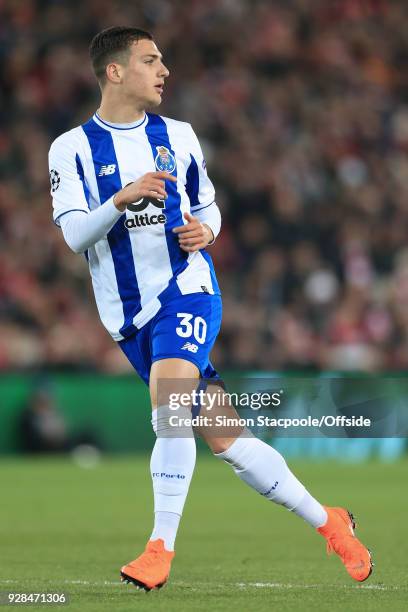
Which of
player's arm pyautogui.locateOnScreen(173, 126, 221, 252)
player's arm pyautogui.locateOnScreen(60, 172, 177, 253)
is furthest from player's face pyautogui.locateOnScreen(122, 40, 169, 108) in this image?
player's arm pyautogui.locateOnScreen(60, 172, 177, 253)

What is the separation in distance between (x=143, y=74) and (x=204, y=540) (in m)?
3.35

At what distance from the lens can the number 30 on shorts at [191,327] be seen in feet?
18.8

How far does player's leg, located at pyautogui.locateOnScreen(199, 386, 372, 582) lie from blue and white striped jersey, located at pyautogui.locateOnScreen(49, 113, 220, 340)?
0.50 meters

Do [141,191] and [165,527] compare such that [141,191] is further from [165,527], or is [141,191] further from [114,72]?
[165,527]

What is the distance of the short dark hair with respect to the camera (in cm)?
600

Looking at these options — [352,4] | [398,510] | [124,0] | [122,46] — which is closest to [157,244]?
[122,46]

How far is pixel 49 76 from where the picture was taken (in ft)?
59.8

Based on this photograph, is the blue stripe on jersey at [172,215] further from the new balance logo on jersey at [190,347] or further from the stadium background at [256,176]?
the stadium background at [256,176]

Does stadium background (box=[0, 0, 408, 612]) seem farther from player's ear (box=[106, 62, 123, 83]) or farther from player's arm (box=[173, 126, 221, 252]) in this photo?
player's ear (box=[106, 62, 123, 83])

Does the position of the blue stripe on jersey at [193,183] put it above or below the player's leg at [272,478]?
above

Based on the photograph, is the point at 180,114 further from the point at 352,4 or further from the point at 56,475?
the point at 56,475

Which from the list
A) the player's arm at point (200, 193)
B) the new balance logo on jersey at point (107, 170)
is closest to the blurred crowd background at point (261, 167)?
the player's arm at point (200, 193)

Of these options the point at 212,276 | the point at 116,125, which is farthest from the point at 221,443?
the point at 116,125

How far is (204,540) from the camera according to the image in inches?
324
